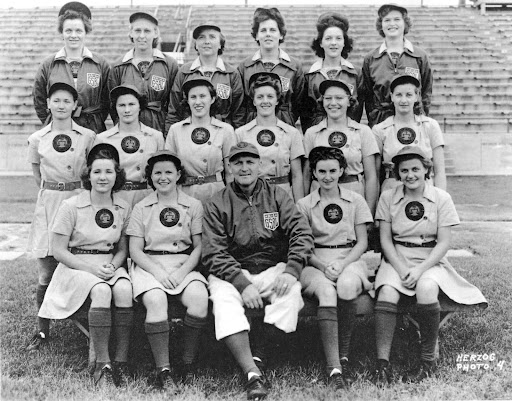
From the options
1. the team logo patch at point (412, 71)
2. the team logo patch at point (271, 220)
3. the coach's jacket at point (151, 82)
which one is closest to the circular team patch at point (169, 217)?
the team logo patch at point (271, 220)

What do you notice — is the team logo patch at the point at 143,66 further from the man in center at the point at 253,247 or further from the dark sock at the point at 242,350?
the dark sock at the point at 242,350

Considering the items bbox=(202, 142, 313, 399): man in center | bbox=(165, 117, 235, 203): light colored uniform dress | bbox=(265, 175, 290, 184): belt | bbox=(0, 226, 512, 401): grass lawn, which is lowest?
bbox=(0, 226, 512, 401): grass lawn

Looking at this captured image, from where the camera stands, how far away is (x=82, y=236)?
3736 mm

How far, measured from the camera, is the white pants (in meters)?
3.31

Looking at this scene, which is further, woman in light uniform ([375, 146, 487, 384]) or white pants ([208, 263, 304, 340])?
woman in light uniform ([375, 146, 487, 384])

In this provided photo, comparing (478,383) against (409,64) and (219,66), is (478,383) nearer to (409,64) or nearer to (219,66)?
(409,64)

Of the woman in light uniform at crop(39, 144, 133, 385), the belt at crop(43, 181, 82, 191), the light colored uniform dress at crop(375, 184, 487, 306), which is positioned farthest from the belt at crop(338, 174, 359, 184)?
the belt at crop(43, 181, 82, 191)

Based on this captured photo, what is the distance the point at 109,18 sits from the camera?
1911cm

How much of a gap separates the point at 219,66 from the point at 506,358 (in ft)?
10.0

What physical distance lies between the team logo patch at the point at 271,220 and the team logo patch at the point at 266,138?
66 centimetres

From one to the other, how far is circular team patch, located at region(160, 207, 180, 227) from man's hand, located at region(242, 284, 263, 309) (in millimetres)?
694

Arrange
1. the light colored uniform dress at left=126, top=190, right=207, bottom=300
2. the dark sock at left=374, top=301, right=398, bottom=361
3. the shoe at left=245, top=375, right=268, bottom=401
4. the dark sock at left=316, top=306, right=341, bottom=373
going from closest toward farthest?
the shoe at left=245, top=375, right=268, bottom=401, the dark sock at left=316, top=306, right=341, bottom=373, the dark sock at left=374, top=301, right=398, bottom=361, the light colored uniform dress at left=126, top=190, right=207, bottom=300

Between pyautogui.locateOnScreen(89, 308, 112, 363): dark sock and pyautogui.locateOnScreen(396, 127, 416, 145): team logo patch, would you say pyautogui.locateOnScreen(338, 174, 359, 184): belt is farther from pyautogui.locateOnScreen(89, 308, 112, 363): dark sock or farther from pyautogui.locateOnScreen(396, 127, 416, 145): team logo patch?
pyautogui.locateOnScreen(89, 308, 112, 363): dark sock

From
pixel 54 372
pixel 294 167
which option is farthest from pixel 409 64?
pixel 54 372
